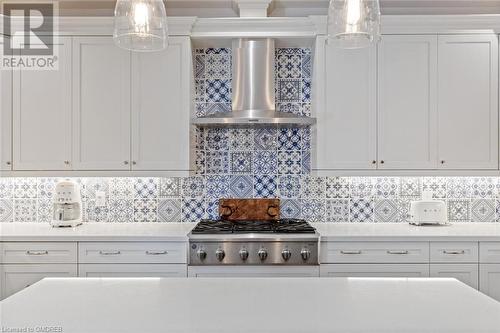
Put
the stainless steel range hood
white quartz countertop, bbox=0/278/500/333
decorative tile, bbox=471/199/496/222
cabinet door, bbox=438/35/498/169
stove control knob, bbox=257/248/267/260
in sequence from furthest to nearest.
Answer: decorative tile, bbox=471/199/496/222 < the stainless steel range hood < cabinet door, bbox=438/35/498/169 < stove control knob, bbox=257/248/267/260 < white quartz countertop, bbox=0/278/500/333

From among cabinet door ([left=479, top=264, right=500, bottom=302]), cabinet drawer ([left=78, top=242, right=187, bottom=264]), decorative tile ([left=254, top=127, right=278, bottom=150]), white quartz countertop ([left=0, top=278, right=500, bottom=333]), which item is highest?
decorative tile ([left=254, top=127, right=278, bottom=150])

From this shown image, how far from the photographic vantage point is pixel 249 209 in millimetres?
3541

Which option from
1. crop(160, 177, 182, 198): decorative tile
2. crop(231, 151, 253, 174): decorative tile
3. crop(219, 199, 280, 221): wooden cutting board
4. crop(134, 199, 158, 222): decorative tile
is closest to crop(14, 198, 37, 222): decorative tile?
crop(134, 199, 158, 222): decorative tile

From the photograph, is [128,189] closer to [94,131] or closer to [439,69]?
[94,131]

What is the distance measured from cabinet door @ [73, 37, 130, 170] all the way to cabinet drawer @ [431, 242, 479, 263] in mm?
2216

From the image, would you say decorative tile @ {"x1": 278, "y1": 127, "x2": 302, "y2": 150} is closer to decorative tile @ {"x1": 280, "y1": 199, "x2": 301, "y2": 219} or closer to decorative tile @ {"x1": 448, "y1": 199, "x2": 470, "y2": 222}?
decorative tile @ {"x1": 280, "y1": 199, "x2": 301, "y2": 219}

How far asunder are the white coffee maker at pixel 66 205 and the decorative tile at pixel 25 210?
1.24ft

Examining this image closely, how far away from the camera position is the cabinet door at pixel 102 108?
3.20 metres

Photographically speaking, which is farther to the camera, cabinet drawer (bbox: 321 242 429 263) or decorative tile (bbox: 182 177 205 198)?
decorative tile (bbox: 182 177 205 198)

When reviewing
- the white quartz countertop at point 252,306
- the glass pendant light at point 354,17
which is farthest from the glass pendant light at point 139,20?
the white quartz countertop at point 252,306

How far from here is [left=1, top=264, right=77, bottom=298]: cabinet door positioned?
2.91 m

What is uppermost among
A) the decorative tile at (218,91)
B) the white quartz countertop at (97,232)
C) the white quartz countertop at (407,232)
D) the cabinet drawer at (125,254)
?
the decorative tile at (218,91)

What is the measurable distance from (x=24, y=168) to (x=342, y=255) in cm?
236

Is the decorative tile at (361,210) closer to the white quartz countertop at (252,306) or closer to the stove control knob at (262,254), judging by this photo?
the stove control knob at (262,254)
